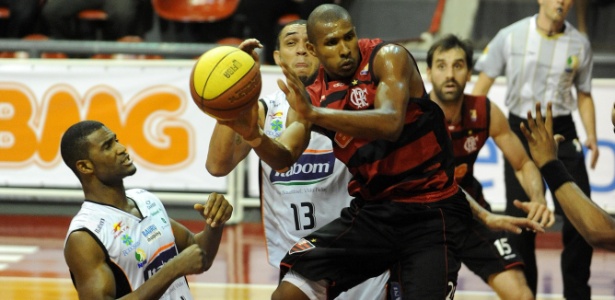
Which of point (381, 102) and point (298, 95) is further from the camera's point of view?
point (381, 102)

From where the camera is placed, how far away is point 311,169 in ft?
17.9

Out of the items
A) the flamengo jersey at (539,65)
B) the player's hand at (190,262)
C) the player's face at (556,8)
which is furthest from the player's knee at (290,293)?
the player's face at (556,8)

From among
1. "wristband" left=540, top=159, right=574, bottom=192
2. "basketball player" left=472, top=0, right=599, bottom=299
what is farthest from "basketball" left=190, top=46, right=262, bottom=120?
"basketball player" left=472, top=0, right=599, bottom=299

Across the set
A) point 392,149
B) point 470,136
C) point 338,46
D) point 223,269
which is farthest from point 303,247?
point 223,269

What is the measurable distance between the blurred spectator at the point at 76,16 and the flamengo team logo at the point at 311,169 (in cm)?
593

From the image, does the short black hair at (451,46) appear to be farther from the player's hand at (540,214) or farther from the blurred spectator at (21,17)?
the blurred spectator at (21,17)

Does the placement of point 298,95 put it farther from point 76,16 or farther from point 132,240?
point 76,16

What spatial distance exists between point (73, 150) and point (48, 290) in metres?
2.99

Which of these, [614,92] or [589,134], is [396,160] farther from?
[614,92]

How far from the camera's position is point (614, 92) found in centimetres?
888

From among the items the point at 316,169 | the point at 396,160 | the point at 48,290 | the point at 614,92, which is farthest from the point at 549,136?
the point at 614,92

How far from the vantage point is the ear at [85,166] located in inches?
183

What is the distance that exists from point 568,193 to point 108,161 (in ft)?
6.61

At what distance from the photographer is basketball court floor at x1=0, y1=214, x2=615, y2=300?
7.32m
